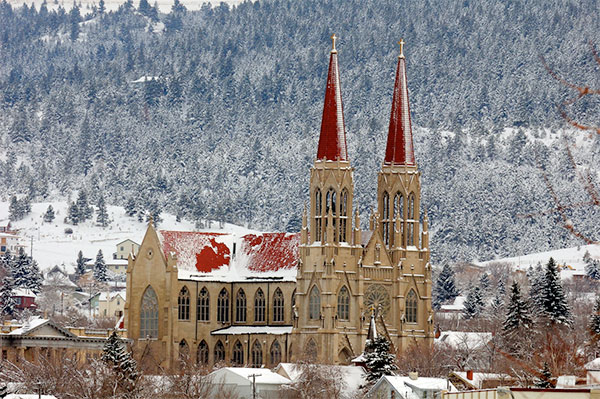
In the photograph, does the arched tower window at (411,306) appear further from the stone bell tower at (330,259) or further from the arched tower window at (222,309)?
the arched tower window at (222,309)

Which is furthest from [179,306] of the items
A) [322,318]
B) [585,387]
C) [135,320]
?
[585,387]

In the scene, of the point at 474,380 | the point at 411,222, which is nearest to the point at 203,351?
the point at 411,222

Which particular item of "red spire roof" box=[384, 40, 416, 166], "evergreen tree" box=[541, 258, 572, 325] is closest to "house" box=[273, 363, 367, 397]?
"evergreen tree" box=[541, 258, 572, 325]

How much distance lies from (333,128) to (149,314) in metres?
23.2

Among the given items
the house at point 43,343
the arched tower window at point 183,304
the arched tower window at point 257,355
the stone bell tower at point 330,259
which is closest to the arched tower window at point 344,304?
the stone bell tower at point 330,259

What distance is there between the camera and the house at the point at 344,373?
144375mm

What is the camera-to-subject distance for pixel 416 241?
172 metres

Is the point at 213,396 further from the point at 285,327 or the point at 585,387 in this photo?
the point at 585,387

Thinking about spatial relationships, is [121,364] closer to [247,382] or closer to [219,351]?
[247,382]

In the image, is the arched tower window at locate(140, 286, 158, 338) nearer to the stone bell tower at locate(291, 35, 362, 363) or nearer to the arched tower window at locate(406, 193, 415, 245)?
the stone bell tower at locate(291, 35, 362, 363)

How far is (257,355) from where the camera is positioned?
169125 mm

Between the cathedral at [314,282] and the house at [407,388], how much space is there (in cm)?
3481

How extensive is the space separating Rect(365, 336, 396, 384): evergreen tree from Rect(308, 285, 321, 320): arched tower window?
22.6 metres

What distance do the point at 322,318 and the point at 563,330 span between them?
20.1 meters
